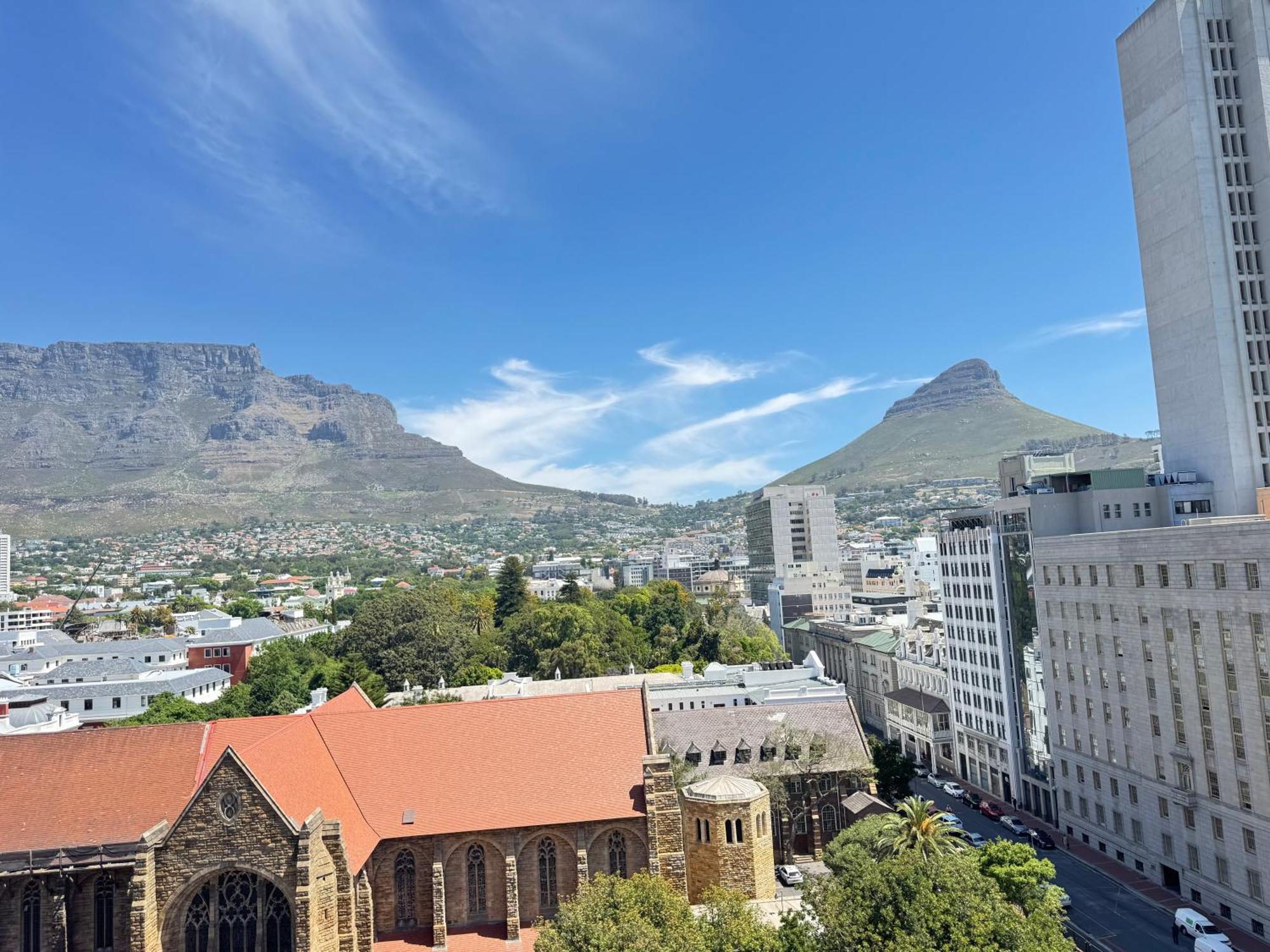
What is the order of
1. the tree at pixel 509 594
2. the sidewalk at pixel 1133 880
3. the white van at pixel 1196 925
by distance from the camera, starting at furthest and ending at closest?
1. the tree at pixel 509 594
2. the sidewalk at pixel 1133 880
3. the white van at pixel 1196 925

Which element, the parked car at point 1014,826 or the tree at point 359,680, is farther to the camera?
the tree at point 359,680

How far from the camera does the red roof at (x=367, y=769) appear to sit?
31.0 metres

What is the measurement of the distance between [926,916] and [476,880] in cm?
1860

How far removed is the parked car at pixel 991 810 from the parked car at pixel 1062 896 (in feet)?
41.9

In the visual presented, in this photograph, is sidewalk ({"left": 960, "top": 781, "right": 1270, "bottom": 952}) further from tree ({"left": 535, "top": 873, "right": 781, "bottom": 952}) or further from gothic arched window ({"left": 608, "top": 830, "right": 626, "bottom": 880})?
gothic arched window ({"left": 608, "top": 830, "right": 626, "bottom": 880})

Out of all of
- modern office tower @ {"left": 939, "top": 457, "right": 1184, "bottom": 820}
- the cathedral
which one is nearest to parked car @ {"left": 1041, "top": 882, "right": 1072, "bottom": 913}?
the cathedral

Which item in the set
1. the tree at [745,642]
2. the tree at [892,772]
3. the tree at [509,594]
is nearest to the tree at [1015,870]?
the tree at [892,772]

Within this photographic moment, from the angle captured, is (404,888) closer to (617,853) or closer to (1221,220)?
(617,853)

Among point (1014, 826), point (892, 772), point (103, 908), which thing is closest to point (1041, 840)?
point (1014, 826)

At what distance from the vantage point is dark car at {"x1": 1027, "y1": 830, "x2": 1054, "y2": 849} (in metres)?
57.8

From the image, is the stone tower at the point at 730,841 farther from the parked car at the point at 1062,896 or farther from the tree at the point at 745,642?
the tree at the point at 745,642

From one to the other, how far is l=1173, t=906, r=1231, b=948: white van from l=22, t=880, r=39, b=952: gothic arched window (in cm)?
5085

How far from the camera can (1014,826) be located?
199 feet

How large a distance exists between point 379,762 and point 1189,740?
43.9 meters
